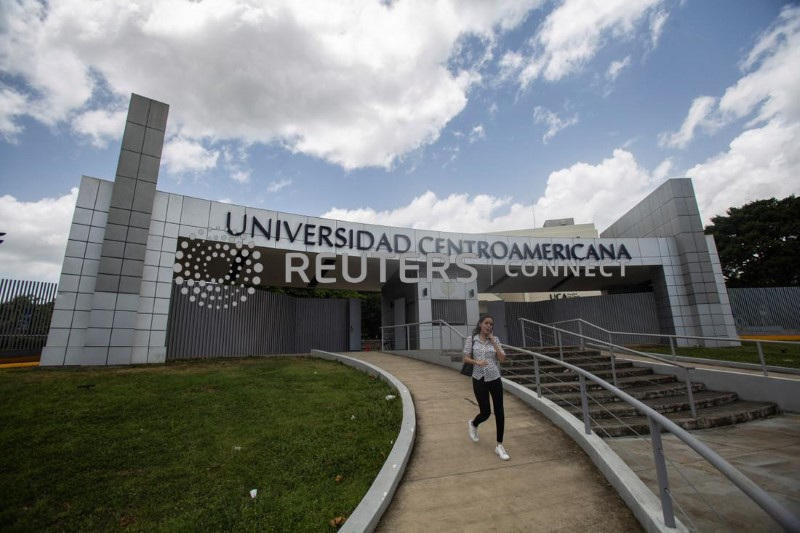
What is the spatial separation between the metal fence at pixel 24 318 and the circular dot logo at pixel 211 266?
477 centimetres

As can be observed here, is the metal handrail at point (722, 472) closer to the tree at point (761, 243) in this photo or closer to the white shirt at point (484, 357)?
the white shirt at point (484, 357)

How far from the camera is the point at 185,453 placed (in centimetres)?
472

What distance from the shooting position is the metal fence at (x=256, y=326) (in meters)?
12.9

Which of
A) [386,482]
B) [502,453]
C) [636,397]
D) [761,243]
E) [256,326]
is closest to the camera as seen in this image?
[386,482]

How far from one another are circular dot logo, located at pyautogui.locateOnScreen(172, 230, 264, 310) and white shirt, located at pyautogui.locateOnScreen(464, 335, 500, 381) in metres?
10.6

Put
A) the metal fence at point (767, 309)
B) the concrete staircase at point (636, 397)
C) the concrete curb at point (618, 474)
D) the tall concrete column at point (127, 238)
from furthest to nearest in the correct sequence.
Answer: the metal fence at point (767, 309) < the tall concrete column at point (127, 238) < the concrete staircase at point (636, 397) < the concrete curb at point (618, 474)

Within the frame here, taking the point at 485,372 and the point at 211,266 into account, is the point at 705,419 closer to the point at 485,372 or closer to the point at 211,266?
the point at 485,372

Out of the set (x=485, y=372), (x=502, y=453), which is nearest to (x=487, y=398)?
(x=485, y=372)

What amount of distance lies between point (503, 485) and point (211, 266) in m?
13.4

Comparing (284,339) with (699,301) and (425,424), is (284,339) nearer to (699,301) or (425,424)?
(425,424)

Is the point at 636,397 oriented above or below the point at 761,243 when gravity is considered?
below

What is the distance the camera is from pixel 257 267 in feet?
52.1

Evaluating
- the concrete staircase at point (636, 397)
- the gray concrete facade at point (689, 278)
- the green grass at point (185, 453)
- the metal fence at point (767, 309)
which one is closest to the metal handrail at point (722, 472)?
the concrete staircase at point (636, 397)

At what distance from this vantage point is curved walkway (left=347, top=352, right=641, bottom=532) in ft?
11.2
